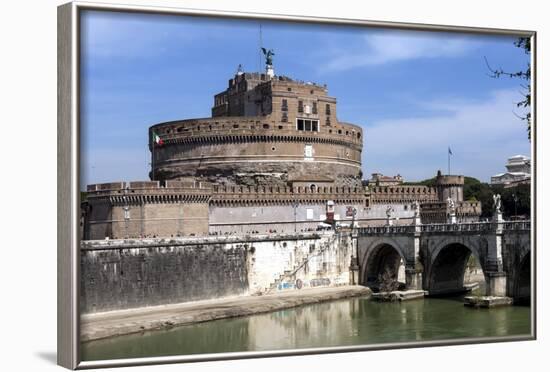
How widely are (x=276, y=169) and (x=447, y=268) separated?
1027 centimetres

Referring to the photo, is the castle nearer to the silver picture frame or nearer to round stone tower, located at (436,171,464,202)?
round stone tower, located at (436,171,464,202)

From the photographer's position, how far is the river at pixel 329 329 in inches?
646

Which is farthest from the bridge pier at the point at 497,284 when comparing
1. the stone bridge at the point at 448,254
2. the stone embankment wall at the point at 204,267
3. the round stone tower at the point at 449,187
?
the round stone tower at the point at 449,187

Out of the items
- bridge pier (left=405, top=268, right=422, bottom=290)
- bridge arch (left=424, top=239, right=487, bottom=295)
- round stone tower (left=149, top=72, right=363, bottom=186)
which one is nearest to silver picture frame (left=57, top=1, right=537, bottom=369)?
bridge pier (left=405, top=268, right=422, bottom=290)

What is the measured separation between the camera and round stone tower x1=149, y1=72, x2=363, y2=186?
33.5m

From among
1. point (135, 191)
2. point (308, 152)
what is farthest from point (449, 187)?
point (135, 191)

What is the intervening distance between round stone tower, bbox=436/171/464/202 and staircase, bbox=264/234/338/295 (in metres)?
12.2

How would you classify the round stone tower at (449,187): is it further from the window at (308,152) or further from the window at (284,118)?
the window at (284,118)

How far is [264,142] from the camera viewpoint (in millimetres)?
33531

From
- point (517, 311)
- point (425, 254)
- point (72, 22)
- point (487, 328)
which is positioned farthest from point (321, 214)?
point (72, 22)

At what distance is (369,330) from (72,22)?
35.8ft

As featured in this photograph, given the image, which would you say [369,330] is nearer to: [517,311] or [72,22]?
[517,311]

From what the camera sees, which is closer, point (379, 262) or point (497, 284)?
point (497, 284)

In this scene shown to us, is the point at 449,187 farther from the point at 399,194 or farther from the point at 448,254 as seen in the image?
the point at 448,254
